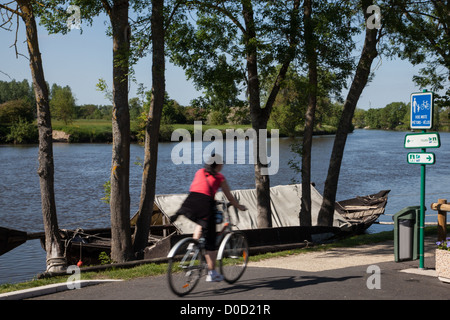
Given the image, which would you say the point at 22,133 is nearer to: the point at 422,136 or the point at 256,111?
the point at 256,111

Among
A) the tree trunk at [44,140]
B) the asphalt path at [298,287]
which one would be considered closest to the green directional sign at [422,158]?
the asphalt path at [298,287]

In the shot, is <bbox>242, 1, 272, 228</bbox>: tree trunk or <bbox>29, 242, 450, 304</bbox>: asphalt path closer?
<bbox>29, 242, 450, 304</bbox>: asphalt path

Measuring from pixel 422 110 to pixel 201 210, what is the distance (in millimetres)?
4517

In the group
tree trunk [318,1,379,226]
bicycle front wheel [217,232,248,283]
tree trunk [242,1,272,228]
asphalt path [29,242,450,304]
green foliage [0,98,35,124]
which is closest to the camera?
asphalt path [29,242,450,304]

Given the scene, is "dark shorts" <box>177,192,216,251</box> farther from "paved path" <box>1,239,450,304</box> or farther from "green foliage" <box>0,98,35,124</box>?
"green foliage" <box>0,98,35,124</box>

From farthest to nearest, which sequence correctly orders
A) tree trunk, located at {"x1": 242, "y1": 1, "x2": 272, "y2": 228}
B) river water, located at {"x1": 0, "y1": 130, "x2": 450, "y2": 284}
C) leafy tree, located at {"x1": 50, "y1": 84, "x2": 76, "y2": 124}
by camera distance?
leafy tree, located at {"x1": 50, "y1": 84, "x2": 76, "y2": 124} < river water, located at {"x1": 0, "y1": 130, "x2": 450, "y2": 284} < tree trunk, located at {"x1": 242, "y1": 1, "x2": 272, "y2": 228}

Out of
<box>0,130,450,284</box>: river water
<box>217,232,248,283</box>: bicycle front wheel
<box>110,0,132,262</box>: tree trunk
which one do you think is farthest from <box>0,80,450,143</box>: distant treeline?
<box>217,232,248,283</box>: bicycle front wheel

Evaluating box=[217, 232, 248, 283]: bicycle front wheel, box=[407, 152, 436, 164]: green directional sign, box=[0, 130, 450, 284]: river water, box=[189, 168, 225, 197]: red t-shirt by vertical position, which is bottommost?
box=[0, 130, 450, 284]: river water

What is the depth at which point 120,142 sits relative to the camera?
14.9 meters

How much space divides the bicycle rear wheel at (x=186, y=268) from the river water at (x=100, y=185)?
12.0 m

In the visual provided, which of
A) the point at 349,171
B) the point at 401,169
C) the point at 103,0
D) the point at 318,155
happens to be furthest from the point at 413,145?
the point at 318,155

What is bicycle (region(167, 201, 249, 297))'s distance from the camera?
7566 millimetres

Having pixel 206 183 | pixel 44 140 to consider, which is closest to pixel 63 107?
pixel 44 140

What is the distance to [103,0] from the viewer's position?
49.4 ft
